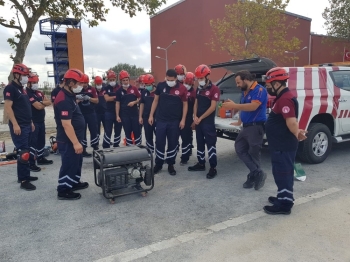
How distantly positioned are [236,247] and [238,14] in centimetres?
1924

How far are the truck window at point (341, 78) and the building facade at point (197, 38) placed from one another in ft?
75.3

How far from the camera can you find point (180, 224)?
3.23 meters

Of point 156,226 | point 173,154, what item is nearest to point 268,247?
point 156,226

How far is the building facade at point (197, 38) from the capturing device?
31656mm

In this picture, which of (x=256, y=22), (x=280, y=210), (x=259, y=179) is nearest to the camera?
(x=280, y=210)

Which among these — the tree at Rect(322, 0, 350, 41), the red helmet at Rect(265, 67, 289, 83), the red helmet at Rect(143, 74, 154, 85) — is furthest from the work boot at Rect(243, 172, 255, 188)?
the tree at Rect(322, 0, 350, 41)

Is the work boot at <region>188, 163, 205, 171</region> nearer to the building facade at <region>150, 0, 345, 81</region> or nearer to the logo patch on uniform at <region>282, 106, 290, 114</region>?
the logo patch on uniform at <region>282, 106, 290, 114</region>

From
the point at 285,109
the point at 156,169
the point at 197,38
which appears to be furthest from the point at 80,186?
the point at 197,38

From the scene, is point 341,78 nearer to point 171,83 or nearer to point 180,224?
point 171,83

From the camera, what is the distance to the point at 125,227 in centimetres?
317

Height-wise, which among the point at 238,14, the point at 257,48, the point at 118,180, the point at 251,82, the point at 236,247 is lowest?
the point at 236,247

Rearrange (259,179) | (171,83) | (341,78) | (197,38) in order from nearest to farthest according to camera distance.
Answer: (259,179)
(171,83)
(341,78)
(197,38)

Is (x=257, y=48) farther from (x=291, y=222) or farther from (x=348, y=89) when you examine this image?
(x=291, y=222)

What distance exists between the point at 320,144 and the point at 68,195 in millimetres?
4376
